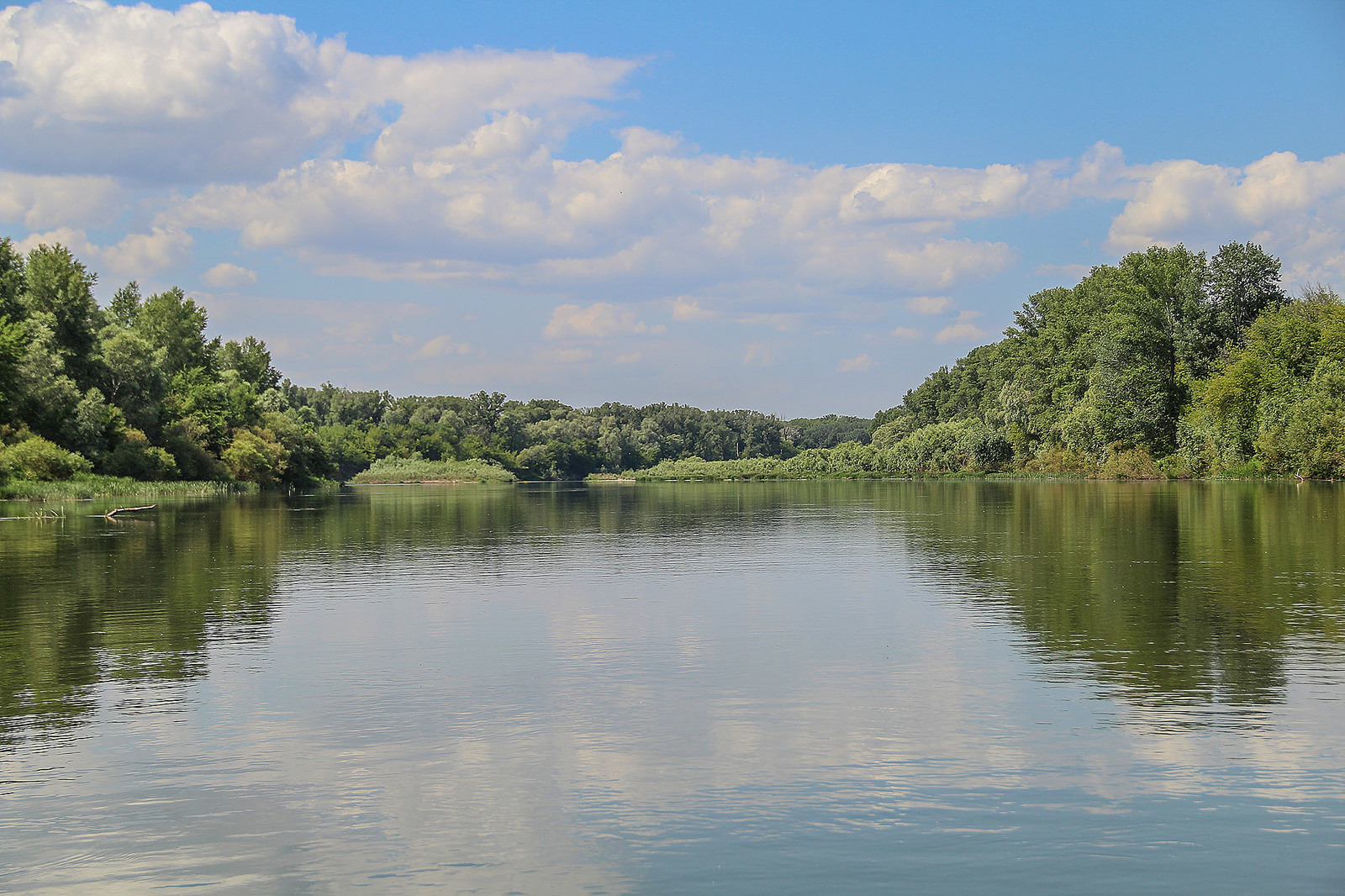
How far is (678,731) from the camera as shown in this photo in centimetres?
1139

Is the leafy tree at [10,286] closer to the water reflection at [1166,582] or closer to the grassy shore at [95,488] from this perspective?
the grassy shore at [95,488]

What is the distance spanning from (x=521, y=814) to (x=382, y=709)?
162 inches

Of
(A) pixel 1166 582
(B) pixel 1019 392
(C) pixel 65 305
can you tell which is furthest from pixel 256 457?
(A) pixel 1166 582

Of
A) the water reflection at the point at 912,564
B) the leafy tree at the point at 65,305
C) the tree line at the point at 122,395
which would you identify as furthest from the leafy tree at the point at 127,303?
the water reflection at the point at 912,564

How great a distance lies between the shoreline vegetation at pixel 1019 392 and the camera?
75062 mm

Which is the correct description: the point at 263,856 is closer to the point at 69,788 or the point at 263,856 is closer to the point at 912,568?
the point at 69,788

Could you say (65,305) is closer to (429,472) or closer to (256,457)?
(256,457)

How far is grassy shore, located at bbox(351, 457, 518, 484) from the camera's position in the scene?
186 meters

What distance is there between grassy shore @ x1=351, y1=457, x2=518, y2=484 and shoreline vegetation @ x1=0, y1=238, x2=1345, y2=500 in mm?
39160

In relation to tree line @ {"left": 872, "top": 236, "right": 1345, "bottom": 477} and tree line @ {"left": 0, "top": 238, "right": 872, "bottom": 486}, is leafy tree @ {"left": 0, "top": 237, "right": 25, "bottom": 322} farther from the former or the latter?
tree line @ {"left": 872, "top": 236, "right": 1345, "bottom": 477}

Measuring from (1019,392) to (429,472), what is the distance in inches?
4232

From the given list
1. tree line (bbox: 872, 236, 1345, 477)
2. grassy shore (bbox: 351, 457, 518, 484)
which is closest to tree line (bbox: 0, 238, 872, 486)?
grassy shore (bbox: 351, 457, 518, 484)

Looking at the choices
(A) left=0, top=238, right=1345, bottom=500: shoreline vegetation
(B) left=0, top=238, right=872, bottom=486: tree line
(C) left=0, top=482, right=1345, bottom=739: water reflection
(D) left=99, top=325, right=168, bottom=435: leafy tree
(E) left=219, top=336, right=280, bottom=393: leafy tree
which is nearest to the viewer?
(C) left=0, top=482, right=1345, bottom=739: water reflection

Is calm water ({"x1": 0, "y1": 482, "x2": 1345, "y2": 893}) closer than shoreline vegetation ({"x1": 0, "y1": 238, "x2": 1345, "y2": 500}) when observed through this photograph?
Yes
